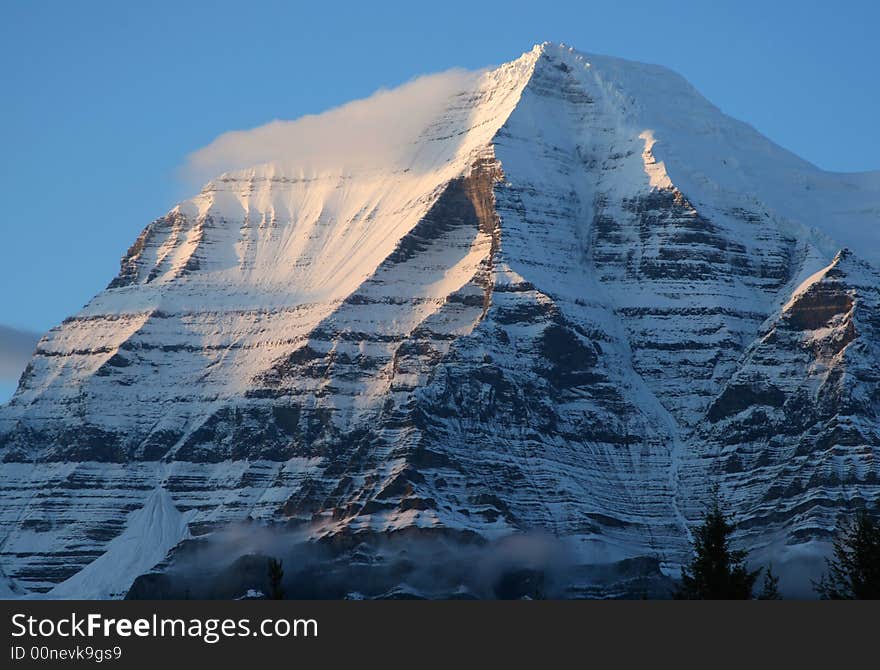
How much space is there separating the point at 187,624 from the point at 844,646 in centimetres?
3010

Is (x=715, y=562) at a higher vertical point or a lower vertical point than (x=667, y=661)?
higher

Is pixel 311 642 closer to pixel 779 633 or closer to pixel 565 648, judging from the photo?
pixel 565 648

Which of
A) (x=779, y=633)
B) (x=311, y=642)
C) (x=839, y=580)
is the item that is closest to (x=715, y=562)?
(x=839, y=580)

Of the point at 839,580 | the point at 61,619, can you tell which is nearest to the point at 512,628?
the point at 61,619

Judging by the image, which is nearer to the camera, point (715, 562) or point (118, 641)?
point (118, 641)

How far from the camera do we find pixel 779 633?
113 m

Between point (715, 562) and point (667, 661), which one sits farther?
point (715, 562)

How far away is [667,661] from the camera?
110438mm

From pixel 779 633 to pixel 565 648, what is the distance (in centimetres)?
1005

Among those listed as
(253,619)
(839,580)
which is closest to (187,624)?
(253,619)

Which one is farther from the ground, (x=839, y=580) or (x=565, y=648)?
(x=839, y=580)

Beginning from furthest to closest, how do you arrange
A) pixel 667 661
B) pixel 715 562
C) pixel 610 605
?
pixel 715 562 < pixel 610 605 < pixel 667 661

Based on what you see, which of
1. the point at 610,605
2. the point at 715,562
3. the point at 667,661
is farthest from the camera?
the point at 715,562

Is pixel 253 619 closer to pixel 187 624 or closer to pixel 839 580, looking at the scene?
pixel 187 624
